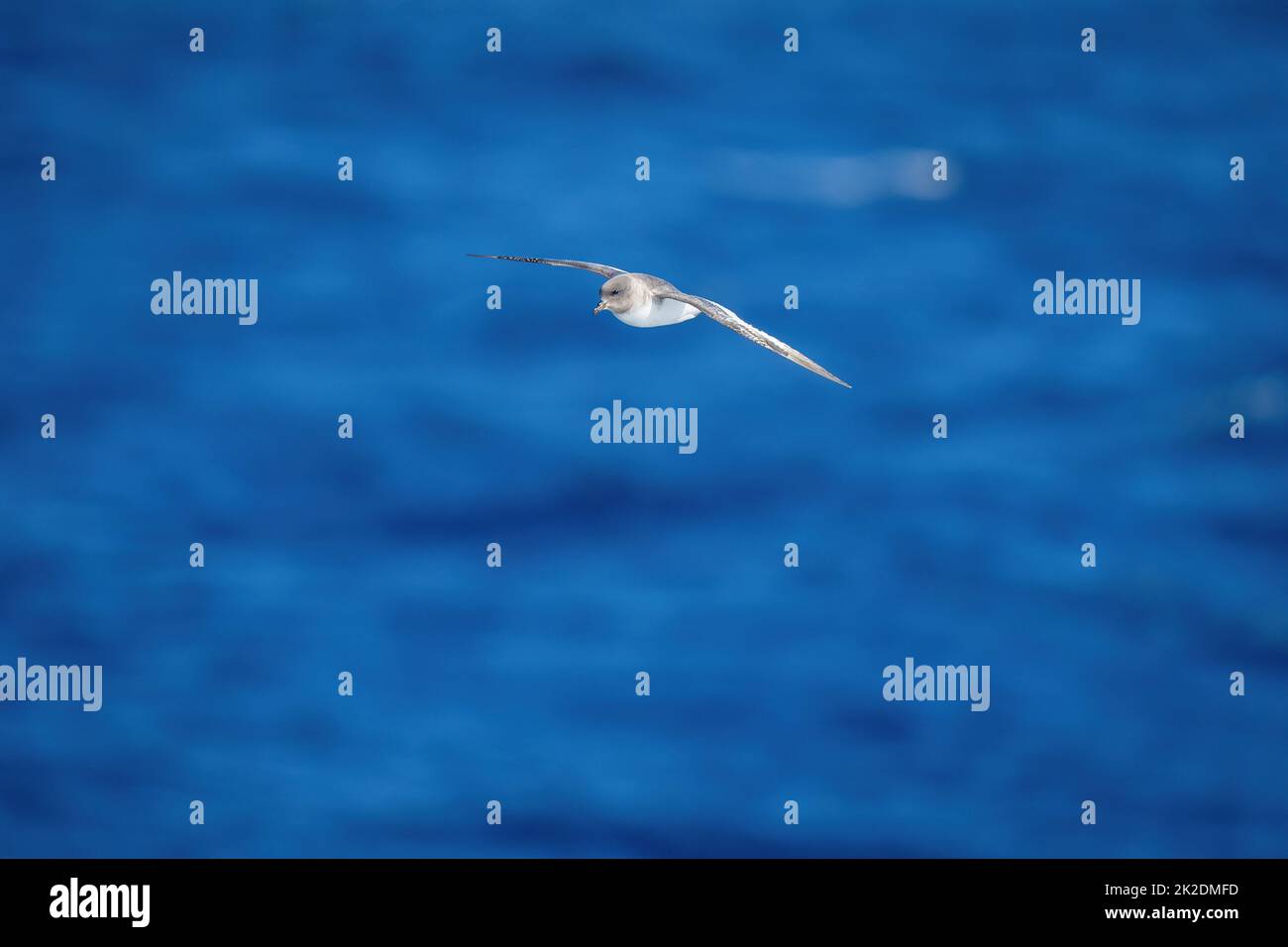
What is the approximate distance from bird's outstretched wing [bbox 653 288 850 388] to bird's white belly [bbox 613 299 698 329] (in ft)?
0.43

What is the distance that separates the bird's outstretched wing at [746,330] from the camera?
11.4 metres

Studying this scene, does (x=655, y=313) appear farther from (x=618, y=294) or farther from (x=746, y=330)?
(x=746, y=330)

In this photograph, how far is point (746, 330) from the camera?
12.1 metres

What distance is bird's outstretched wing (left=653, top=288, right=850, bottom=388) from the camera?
11367 millimetres

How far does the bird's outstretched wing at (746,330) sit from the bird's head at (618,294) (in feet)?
0.71

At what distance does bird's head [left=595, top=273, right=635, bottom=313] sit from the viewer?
13.8m

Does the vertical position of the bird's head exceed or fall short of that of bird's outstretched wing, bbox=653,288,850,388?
it exceeds it

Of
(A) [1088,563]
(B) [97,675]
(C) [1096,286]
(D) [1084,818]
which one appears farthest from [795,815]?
(B) [97,675]

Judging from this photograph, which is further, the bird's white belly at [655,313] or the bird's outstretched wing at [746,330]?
the bird's white belly at [655,313]

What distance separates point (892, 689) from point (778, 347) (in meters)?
19.9

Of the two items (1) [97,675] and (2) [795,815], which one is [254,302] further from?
(2) [795,815]

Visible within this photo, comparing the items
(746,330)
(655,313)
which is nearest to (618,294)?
(655,313)

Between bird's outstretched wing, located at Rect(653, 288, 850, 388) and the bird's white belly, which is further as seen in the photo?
the bird's white belly

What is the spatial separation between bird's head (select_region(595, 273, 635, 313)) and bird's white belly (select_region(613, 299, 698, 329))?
0.06 meters
